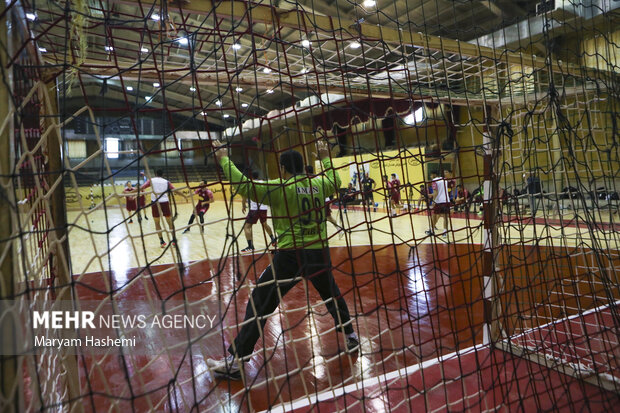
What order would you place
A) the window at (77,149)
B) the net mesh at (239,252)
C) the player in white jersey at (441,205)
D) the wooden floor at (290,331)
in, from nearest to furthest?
the net mesh at (239,252) → the wooden floor at (290,331) → the player in white jersey at (441,205) → the window at (77,149)

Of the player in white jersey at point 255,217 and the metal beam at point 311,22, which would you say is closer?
the metal beam at point 311,22

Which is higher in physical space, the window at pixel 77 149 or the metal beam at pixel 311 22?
the window at pixel 77 149

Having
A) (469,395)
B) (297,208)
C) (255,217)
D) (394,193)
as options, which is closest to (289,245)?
(297,208)

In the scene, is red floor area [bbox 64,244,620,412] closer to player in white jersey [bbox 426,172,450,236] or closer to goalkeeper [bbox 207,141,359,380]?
goalkeeper [bbox 207,141,359,380]

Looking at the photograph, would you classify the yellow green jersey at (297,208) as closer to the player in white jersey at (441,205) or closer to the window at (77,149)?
the player in white jersey at (441,205)

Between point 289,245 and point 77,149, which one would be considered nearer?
point 289,245

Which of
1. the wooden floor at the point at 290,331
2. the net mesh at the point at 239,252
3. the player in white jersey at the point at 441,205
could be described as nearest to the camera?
the net mesh at the point at 239,252

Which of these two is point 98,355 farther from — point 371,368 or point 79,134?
point 79,134

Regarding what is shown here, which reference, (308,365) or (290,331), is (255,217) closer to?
(290,331)

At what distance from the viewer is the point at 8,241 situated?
3.31ft

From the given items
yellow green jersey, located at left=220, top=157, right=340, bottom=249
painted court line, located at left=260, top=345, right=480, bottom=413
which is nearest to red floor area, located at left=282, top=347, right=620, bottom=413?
painted court line, located at left=260, top=345, right=480, bottom=413

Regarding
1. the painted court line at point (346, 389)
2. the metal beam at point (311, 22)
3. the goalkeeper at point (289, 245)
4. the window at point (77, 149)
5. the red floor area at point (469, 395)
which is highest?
the window at point (77, 149)

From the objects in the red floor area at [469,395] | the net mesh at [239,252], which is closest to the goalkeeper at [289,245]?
the net mesh at [239,252]

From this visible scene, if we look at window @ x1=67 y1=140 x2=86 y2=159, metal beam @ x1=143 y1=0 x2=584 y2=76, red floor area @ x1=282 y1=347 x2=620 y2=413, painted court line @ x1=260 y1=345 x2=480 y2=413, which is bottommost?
red floor area @ x1=282 y1=347 x2=620 y2=413
